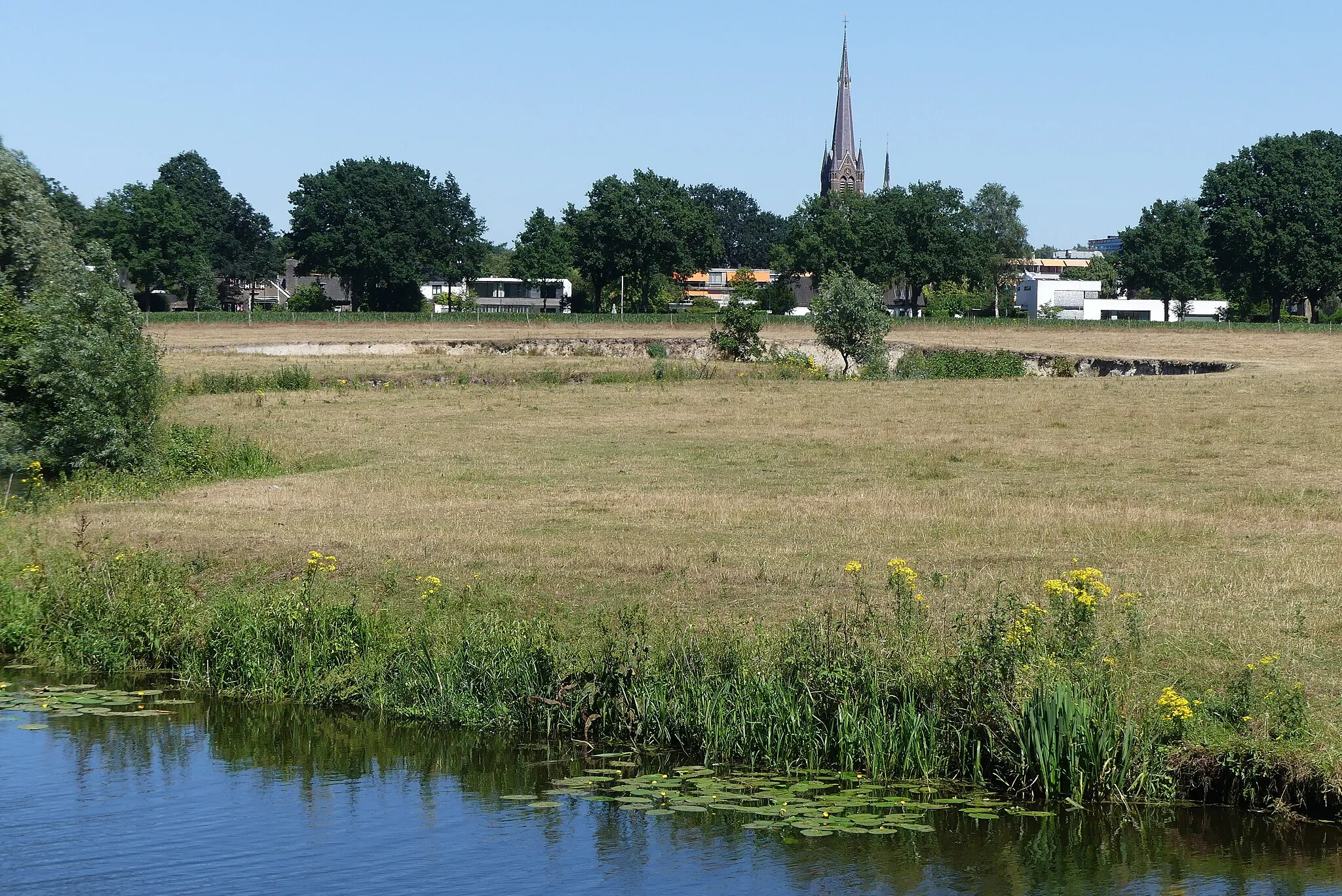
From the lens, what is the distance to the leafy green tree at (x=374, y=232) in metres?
153

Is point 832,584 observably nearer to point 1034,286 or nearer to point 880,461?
point 880,461

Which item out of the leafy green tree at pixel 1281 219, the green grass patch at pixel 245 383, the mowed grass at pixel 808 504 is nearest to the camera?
the mowed grass at pixel 808 504

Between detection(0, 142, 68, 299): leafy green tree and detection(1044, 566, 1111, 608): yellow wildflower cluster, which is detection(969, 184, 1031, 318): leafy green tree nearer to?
detection(0, 142, 68, 299): leafy green tree

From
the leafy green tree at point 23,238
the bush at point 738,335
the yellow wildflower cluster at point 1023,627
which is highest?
the leafy green tree at point 23,238

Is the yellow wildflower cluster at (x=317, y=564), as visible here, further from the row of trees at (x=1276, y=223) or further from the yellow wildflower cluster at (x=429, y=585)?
the row of trees at (x=1276, y=223)

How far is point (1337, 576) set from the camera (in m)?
20.6

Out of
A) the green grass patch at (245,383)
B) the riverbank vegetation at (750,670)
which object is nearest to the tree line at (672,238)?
the green grass patch at (245,383)

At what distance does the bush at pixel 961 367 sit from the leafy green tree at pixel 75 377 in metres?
52.9

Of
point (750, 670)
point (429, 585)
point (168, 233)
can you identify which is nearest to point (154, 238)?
point (168, 233)

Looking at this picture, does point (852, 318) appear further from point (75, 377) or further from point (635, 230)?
point (635, 230)

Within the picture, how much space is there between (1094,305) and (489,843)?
17123 centimetres

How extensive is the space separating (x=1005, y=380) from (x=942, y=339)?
42591mm

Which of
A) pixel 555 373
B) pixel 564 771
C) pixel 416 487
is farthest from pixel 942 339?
pixel 564 771

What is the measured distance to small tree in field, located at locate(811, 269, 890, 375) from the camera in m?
83.1
